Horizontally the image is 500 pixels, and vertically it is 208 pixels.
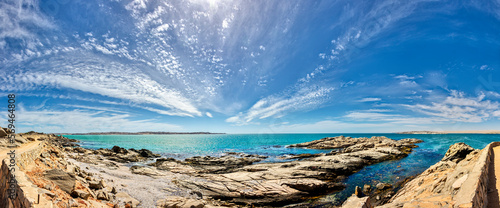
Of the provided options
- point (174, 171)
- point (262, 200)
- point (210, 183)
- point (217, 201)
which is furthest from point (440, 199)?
point (174, 171)

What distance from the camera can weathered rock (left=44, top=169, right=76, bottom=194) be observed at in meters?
8.19

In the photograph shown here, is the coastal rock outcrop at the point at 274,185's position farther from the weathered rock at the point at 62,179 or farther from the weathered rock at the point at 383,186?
the weathered rock at the point at 62,179

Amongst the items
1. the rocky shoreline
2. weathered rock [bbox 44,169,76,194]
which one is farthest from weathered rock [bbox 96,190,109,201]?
weathered rock [bbox 44,169,76,194]

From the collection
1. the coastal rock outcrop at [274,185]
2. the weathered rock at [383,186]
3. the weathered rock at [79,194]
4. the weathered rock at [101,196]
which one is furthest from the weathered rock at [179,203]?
the weathered rock at [383,186]

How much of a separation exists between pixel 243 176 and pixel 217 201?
530 cm

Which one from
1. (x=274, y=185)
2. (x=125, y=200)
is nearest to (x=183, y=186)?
(x=125, y=200)

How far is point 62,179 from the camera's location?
27.8 ft

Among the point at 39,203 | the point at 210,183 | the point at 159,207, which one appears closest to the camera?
the point at 39,203

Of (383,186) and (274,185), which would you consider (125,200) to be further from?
A: (383,186)

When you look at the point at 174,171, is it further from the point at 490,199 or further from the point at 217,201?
the point at 490,199

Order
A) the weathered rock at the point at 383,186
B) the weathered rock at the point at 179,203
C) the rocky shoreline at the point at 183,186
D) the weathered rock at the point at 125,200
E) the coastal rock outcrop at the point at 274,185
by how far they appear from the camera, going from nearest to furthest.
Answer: the rocky shoreline at the point at 183,186, the weathered rock at the point at 125,200, the weathered rock at the point at 179,203, the coastal rock outcrop at the point at 274,185, the weathered rock at the point at 383,186

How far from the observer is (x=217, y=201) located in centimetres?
1510

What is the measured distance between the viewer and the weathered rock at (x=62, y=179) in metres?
8.19

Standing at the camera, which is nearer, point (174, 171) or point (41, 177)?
point (41, 177)
